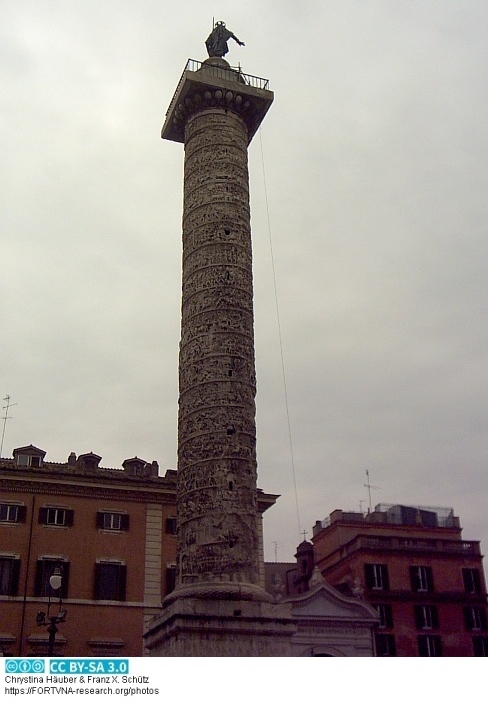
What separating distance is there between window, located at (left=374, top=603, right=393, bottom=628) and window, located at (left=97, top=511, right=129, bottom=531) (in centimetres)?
681

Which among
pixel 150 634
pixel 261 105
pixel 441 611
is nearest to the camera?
pixel 150 634

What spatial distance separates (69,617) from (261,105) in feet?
37.3

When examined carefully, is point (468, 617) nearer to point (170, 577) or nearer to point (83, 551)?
point (170, 577)

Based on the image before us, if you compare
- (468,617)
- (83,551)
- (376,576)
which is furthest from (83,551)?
(468,617)

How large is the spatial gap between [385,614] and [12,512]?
9.58 metres

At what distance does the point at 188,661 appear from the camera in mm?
9641

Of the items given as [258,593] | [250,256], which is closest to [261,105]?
[250,256]

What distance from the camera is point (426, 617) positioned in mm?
21297

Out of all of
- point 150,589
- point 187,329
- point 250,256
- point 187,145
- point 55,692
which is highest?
point 187,145

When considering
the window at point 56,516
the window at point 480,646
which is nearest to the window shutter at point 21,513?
the window at point 56,516

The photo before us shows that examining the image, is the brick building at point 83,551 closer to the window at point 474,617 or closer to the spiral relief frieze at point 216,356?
the spiral relief frieze at point 216,356

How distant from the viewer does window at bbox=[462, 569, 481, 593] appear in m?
22.3

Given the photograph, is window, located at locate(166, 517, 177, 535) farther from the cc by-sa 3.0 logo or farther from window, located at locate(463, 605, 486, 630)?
the cc by-sa 3.0 logo

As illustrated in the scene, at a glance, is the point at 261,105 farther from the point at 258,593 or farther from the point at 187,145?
the point at 258,593
